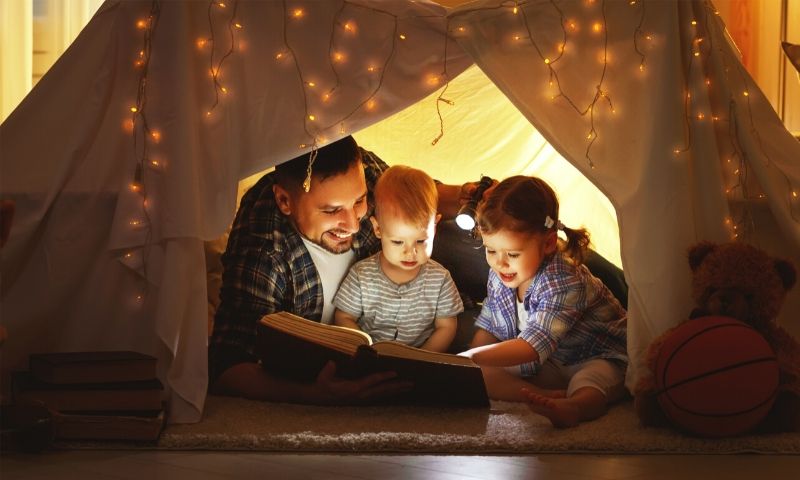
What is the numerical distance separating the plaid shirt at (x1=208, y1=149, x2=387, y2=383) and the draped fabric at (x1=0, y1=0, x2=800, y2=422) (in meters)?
0.29

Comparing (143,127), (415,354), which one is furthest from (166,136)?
(415,354)

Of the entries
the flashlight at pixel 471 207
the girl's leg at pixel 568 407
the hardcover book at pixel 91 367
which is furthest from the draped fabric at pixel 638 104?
the hardcover book at pixel 91 367

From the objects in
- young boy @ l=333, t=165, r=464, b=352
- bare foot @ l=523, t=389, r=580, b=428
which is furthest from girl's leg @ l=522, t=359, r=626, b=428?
young boy @ l=333, t=165, r=464, b=352

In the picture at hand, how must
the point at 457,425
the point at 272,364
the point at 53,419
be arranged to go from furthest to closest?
the point at 272,364
the point at 457,425
the point at 53,419

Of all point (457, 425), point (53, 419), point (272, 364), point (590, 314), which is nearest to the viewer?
point (53, 419)

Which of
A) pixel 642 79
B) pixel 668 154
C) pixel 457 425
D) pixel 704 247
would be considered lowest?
pixel 457 425

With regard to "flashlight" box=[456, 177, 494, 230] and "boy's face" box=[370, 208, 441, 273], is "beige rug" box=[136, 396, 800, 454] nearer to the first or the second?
"boy's face" box=[370, 208, 441, 273]

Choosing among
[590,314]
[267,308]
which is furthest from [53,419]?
[590,314]

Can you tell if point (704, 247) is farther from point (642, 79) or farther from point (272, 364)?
point (272, 364)

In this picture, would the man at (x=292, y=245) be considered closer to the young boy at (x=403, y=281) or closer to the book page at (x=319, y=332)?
the young boy at (x=403, y=281)

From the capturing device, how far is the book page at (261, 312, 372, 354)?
7.70 feet

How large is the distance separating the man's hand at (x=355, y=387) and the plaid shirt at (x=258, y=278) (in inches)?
11.0

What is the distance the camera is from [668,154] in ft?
7.78

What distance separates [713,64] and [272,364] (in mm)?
1169
